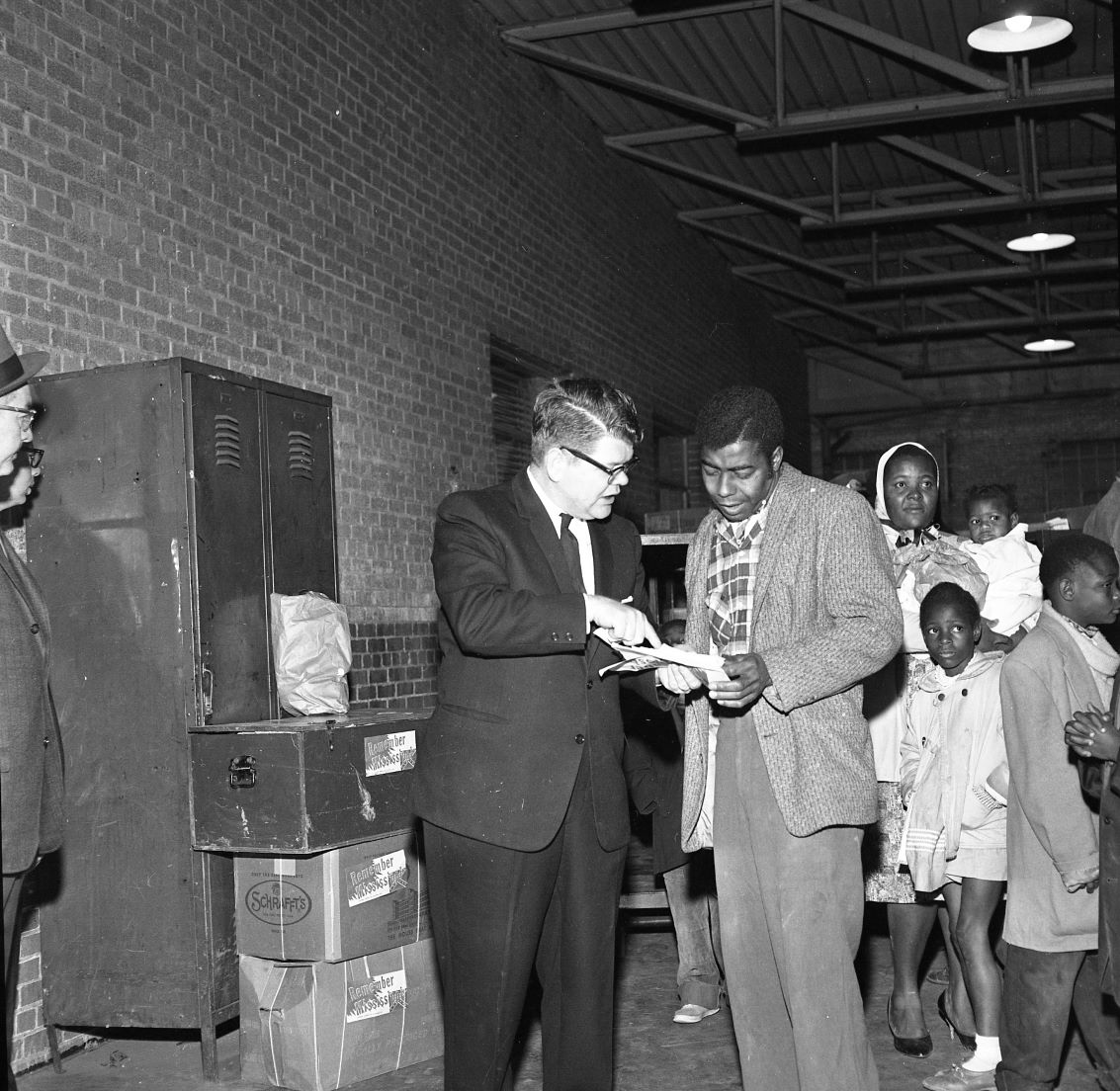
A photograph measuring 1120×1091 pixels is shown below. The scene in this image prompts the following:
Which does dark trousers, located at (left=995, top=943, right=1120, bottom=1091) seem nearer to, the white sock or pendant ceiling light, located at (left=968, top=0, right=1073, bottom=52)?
the white sock

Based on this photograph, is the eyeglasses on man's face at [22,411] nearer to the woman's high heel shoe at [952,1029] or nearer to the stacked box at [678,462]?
the woman's high heel shoe at [952,1029]

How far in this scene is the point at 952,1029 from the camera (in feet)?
15.4

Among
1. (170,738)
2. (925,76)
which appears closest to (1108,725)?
(170,738)

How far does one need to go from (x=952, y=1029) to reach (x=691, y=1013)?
96cm

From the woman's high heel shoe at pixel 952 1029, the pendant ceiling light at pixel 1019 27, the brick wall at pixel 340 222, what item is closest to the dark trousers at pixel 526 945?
the woman's high heel shoe at pixel 952 1029

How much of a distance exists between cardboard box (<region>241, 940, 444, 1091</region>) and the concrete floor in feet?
0.25

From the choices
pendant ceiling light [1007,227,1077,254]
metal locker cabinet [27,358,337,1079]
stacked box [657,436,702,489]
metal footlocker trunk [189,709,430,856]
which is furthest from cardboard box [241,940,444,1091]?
stacked box [657,436,702,489]

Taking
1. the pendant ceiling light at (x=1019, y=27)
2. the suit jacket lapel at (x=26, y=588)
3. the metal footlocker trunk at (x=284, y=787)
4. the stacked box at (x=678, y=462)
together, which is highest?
the pendant ceiling light at (x=1019, y=27)

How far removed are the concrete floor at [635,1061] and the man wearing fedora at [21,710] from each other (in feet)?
3.87

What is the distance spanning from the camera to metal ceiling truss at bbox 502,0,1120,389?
9.57 metres

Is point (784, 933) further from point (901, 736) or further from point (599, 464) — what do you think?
point (901, 736)

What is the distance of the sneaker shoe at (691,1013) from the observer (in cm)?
501

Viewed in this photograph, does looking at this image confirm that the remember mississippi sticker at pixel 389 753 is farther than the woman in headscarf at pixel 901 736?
Yes

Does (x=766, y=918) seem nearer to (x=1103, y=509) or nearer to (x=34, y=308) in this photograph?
(x=1103, y=509)
